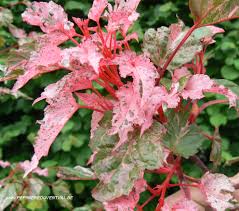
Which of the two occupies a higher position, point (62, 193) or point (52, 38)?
point (52, 38)

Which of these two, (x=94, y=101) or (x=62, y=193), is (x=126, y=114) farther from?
(x=62, y=193)

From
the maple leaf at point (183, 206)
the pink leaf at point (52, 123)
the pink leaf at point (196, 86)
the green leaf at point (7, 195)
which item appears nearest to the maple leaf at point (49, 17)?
the pink leaf at point (52, 123)

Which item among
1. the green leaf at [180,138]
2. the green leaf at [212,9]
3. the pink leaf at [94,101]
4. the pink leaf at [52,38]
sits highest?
the green leaf at [212,9]

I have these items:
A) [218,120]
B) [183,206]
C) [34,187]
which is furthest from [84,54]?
[218,120]

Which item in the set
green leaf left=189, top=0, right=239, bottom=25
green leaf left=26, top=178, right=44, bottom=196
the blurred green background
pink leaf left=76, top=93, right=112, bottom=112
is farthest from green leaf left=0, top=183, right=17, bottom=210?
green leaf left=189, top=0, right=239, bottom=25

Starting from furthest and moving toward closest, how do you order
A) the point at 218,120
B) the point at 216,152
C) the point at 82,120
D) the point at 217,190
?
1. the point at 82,120
2. the point at 218,120
3. the point at 216,152
4. the point at 217,190

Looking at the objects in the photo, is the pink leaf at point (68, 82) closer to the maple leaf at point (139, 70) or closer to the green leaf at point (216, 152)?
the maple leaf at point (139, 70)

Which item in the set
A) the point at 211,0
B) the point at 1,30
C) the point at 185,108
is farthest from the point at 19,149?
the point at 211,0
